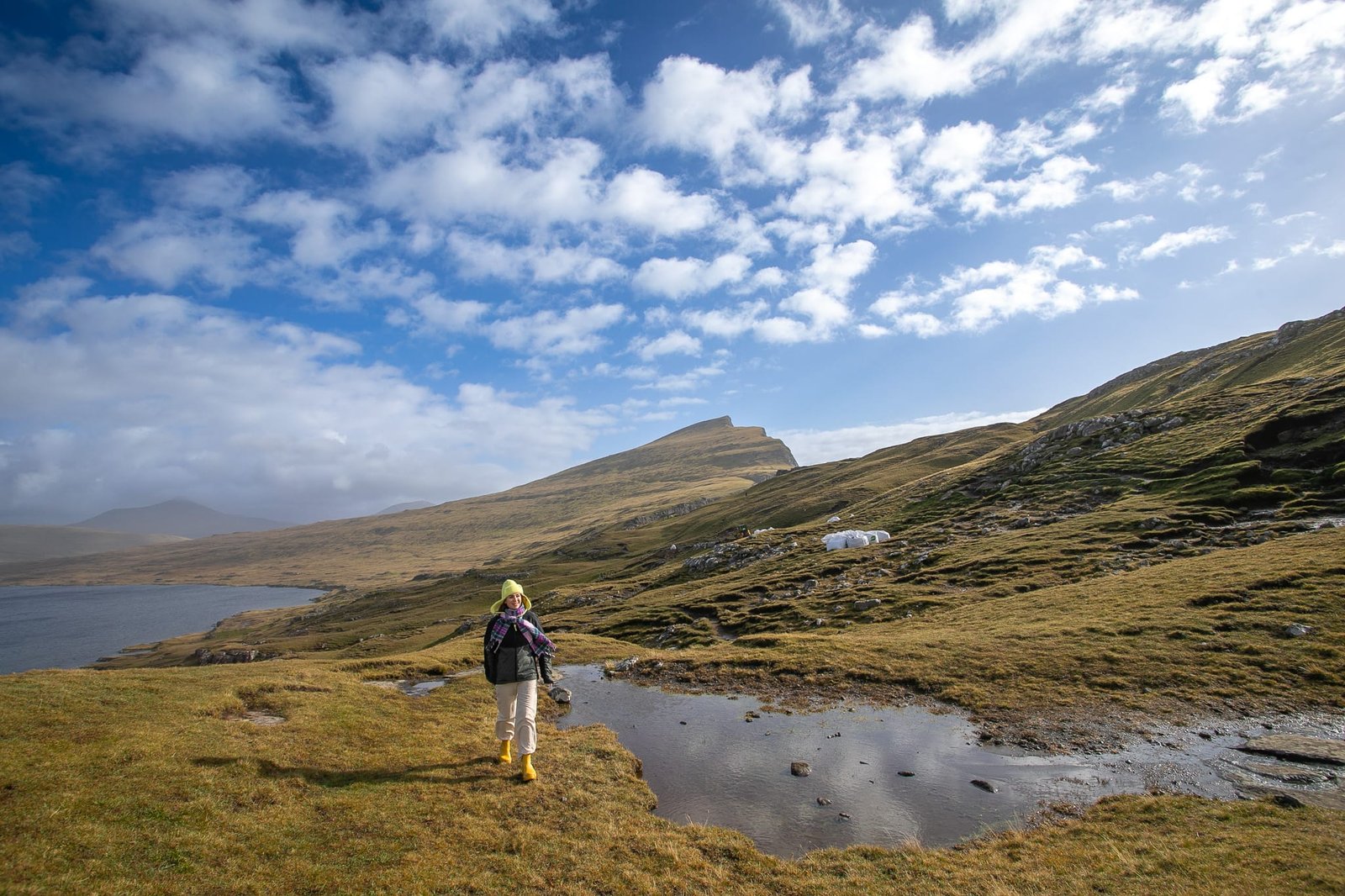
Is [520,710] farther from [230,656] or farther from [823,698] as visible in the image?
[230,656]

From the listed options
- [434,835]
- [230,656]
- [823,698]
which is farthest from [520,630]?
[230,656]

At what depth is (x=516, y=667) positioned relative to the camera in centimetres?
1558

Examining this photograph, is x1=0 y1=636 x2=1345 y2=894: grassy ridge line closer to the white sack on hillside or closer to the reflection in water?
the reflection in water

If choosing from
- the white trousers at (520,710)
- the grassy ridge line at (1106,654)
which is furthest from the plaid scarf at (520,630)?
the grassy ridge line at (1106,654)

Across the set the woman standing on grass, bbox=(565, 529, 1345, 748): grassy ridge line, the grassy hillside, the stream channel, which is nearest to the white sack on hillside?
the grassy hillside

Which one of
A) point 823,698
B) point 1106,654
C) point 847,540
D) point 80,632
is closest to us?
point 823,698

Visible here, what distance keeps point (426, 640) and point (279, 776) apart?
66.8 metres

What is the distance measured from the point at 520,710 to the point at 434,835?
4.13 m

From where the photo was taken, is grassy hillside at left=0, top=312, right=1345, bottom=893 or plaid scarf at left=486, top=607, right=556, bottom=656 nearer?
grassy hillside at left=0, top=312, right=1345, bottom=893

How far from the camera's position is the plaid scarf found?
51.0ft

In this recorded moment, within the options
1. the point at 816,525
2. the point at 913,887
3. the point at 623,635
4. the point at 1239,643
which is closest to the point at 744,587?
the point at 623,635

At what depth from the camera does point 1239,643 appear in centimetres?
2242

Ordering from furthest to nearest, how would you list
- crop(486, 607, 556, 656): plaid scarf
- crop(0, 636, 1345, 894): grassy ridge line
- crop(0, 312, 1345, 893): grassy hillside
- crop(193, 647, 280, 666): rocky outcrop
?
crop(193, 647, 280, 666): rocky outcrop < crop(486, 607, 556, 656): plaid scarf < crop(0, 312, 1345, 893): grassy hillside < crop(0, 636, 1345, 894): grassy ridge line

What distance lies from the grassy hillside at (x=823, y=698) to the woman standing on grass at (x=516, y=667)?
1.12 metres
